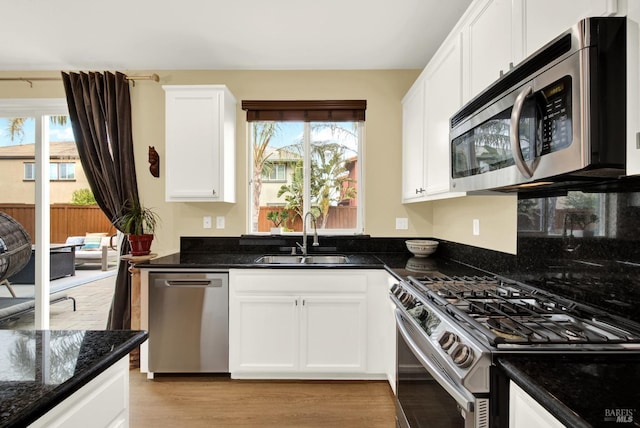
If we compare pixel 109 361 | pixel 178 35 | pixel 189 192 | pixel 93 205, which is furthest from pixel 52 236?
pixel 109 361

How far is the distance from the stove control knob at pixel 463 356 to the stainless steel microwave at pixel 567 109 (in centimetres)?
58

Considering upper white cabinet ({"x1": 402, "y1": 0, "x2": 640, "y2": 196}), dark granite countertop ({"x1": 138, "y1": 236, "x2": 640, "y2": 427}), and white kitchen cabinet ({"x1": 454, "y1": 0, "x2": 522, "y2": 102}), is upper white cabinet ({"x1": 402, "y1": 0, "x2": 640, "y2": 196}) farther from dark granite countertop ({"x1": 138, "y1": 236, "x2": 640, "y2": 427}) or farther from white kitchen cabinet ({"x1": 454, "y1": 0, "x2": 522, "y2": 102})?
dark granite countertop ({"x1": 138, "y1": 236, "x2": 640, "y2": 427})

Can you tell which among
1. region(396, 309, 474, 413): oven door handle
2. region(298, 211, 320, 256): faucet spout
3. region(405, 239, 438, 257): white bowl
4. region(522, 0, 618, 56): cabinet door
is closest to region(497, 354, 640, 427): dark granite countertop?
region(396, 309, 474, 413): oven door handle

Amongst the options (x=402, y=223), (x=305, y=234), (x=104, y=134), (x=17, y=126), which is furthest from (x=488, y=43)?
(x=17, y=126)

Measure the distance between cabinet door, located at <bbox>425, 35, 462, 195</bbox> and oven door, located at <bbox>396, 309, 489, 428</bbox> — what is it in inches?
36.7

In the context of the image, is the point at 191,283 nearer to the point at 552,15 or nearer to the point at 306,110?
the point at 306,110

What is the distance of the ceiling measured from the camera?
222 cm

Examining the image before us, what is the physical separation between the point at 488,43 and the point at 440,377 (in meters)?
1.46

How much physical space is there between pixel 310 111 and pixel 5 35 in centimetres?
245

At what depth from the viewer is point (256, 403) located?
2258 millimetres

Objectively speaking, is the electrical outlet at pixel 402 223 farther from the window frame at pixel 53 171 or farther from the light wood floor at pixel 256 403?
the window frame at pixel 53 171

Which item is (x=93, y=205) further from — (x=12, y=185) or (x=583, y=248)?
(x=583, y=248)

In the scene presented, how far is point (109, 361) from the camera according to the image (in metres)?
0.86

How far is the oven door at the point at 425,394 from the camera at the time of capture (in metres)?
1.00
